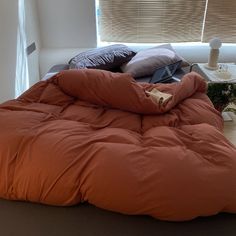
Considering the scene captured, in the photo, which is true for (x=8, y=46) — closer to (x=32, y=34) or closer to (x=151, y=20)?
(x=32, y=34)

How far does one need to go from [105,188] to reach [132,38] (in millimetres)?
2434

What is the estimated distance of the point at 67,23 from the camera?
2.91m

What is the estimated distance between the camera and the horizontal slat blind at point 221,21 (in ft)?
9.53

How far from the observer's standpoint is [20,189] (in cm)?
93

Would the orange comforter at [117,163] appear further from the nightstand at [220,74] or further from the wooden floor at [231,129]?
the nightstand at [220,74]

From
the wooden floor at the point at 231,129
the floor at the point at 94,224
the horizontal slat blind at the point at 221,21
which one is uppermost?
the horizontal slat blind at the point at 221,21

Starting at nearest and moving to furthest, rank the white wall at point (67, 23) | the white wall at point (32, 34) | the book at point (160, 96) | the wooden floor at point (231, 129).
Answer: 1. the book at point (160, 96)
2. the wooden floor at point (231, 129)
3. the white wall at point (32, 34)
4. the white wall at point (67, 23)

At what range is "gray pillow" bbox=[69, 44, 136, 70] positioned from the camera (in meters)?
A: 2.42

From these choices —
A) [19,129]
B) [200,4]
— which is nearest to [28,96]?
[19,129]

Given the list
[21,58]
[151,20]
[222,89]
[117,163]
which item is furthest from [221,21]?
[117,163]

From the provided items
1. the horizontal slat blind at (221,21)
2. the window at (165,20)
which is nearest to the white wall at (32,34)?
the window at (165,20)

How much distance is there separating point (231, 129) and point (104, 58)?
119 centimetres

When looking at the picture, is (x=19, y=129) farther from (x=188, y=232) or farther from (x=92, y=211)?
(x=188, y=232)

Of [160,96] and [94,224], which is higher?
[160,96]
